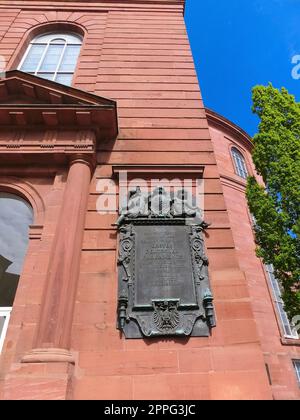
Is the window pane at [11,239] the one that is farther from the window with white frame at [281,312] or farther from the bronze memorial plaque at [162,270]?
the window with white frame at [281,312]

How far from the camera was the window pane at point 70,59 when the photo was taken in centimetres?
1132

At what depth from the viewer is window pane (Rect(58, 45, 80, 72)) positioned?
11.3 metres

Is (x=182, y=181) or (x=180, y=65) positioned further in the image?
(x=180, y=65)

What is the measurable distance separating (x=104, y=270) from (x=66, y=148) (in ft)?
10.4

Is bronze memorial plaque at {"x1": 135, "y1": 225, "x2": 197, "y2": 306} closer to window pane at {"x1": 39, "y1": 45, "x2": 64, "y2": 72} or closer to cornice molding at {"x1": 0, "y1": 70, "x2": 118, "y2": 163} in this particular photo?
cornice molding at {"x1": 0, "y1": 70, "x2": 118, "y2": 163}

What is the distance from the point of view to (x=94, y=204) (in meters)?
7.14

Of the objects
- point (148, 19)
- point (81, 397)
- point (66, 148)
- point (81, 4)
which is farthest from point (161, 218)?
point (81, 4)

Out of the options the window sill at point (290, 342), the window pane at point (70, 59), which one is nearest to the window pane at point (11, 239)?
the window pane at point (70, 59)

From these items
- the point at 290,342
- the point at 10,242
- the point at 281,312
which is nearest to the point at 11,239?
the point at 10,242

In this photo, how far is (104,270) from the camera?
6184 millimetres

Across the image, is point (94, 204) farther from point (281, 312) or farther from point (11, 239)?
point (281, 312)
